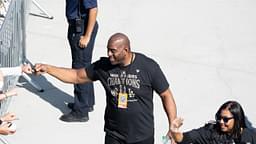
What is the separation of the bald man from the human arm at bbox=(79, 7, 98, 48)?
42.8 inches

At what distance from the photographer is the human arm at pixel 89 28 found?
549 centimetres

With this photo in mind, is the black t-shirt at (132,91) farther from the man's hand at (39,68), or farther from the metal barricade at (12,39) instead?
the metal barricade at (12,39)

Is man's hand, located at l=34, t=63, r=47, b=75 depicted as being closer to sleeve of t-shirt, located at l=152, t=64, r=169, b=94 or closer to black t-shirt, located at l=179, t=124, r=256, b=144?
sleeve of t-shirt, located at l=152, t=64, r=169, b=94

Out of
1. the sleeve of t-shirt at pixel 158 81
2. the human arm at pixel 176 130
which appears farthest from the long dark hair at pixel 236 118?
the sleeve of t-shirt at pixel 158 81

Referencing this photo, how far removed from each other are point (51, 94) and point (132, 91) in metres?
2.36

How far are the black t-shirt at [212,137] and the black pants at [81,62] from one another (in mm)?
1802

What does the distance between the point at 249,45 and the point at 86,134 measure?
3.03 meters

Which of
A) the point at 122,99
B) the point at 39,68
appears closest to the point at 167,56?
the point at 39,68

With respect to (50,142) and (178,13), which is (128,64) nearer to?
(50,142)

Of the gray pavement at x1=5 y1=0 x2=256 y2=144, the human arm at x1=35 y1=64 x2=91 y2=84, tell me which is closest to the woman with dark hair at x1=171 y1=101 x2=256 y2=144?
the human arm at x1=35 y1=64 x2=91 y2=84

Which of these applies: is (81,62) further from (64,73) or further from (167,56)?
(167,56)

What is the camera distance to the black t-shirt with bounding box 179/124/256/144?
13.3 ft

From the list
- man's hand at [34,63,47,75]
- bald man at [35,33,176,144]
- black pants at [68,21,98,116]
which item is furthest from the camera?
black pants at [68,21,98,116]

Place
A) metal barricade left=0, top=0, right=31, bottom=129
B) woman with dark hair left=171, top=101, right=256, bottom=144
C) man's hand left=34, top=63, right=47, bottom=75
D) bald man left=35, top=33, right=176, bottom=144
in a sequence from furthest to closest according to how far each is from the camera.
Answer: metal barricade left=0, top=0, right=31, bottom=129 → man's hand left=34, top=63, right=47, bottom=75 → bald man left=35, top=33, right=176, bottom=144 → woman with dark hair left=171, top=101, right=256, bottom=144
